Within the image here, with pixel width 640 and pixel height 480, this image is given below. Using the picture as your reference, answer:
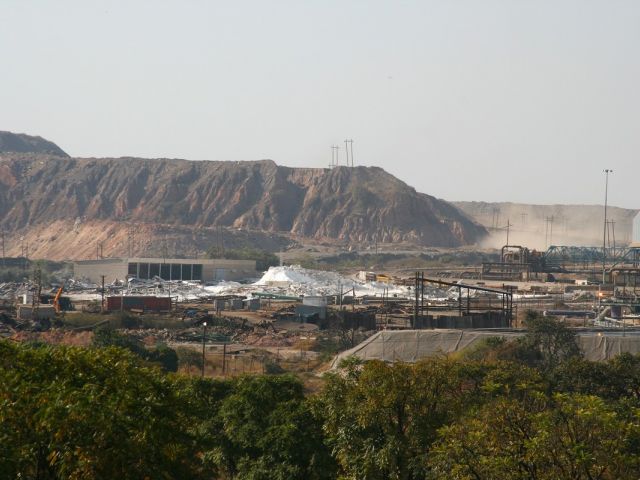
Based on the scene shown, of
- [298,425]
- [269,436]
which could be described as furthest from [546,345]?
[269,436]

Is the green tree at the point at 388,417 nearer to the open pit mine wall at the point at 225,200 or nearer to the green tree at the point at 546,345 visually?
the green tree at the point at 546,345

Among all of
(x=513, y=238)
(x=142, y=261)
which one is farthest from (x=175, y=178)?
(x=142, y=261)

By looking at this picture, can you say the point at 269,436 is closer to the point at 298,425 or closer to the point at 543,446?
the point at 298,425

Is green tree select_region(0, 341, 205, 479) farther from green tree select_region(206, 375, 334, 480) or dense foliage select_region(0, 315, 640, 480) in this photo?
green tree select_region(206, 375, 334, 480)

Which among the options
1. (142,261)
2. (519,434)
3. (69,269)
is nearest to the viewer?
(519,434)

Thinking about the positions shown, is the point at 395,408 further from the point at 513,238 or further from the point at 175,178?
the point at 513,238

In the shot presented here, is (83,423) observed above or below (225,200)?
below

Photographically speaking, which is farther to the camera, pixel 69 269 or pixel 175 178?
pixel 175 178
